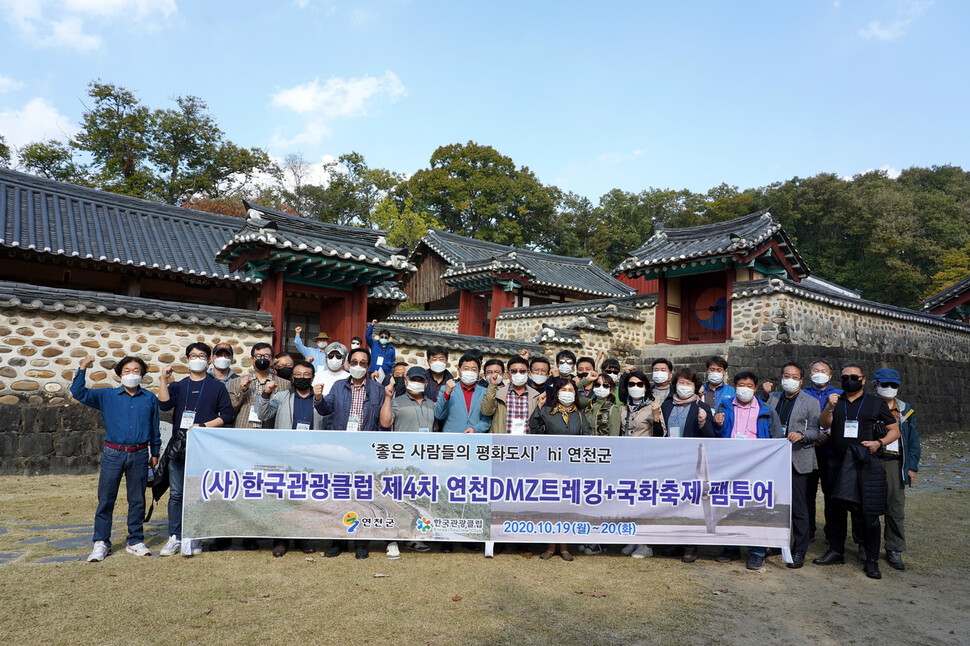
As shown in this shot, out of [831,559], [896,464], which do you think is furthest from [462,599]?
[896,464]

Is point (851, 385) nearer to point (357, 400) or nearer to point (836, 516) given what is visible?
point (836, 516)

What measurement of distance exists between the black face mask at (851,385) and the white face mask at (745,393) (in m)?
0.74

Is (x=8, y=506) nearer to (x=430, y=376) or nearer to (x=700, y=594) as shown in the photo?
(x=430, y=376)

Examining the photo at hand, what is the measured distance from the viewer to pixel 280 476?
4.99 meters

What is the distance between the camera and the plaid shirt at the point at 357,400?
539 cm

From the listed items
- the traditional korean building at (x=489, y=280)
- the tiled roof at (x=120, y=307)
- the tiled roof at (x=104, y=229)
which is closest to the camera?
the tiled roof at (x=120, y=307)

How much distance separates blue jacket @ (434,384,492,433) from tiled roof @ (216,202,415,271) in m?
5.64

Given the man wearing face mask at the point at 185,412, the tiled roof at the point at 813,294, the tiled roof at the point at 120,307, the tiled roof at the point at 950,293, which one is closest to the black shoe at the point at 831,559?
the man wearing face mask at the point at 185,412

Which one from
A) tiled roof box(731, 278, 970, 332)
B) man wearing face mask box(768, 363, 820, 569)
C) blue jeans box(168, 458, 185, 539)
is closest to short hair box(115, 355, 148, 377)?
blue jeans box(168, 458, 185, 539)

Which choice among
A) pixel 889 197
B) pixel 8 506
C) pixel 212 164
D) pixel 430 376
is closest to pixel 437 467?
pixel 430 376

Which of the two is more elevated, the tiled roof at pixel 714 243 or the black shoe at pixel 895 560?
the tiled roof at pixel 714 243

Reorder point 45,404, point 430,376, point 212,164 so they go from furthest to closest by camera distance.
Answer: point 212,164 → point 45,404 → point 430,376

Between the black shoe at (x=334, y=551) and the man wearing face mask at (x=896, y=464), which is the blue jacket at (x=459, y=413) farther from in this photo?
the man wearing face mask at (x=896, y=464)

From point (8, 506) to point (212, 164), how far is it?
2363cm
